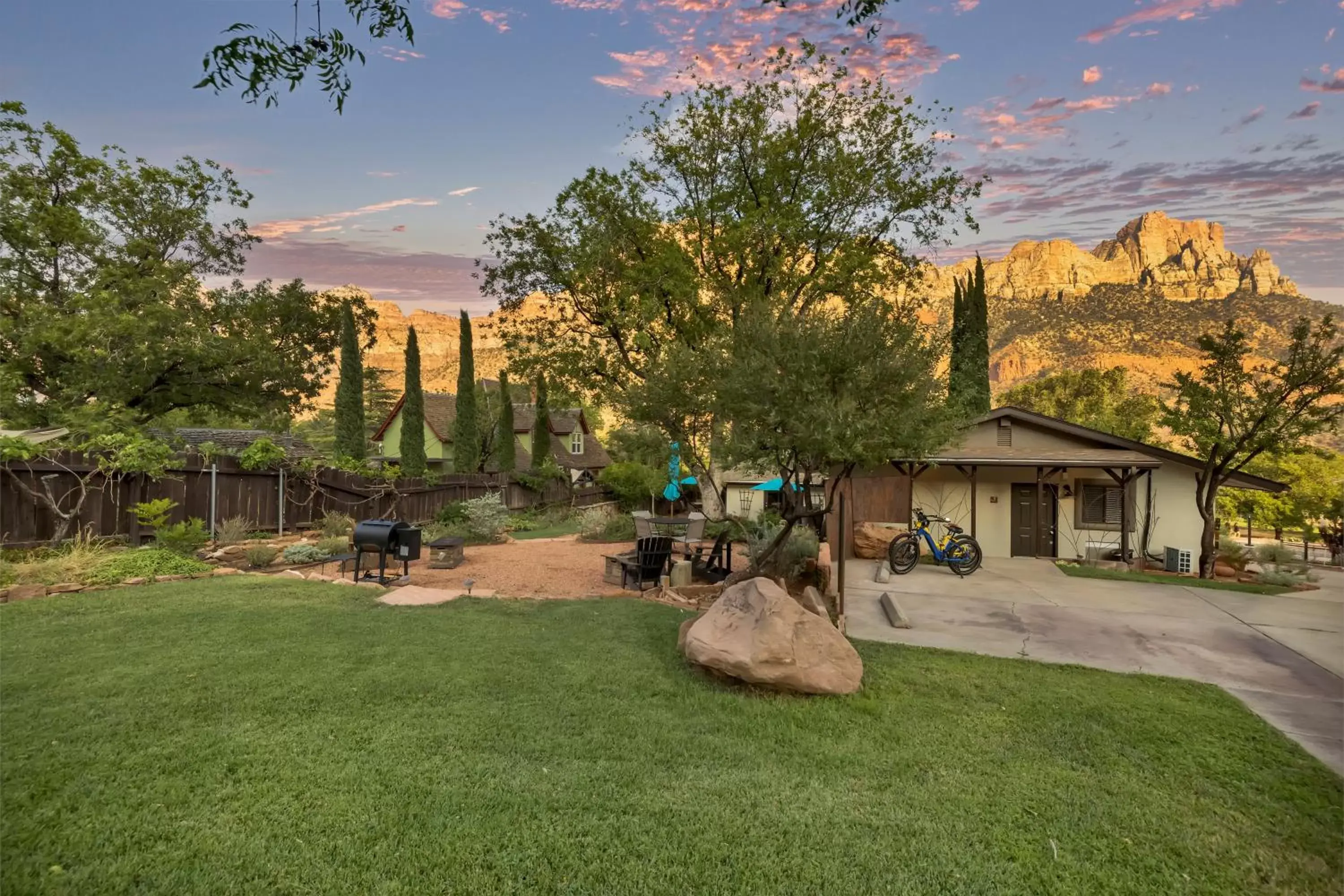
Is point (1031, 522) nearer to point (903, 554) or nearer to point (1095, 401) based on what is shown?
point (903, 554)

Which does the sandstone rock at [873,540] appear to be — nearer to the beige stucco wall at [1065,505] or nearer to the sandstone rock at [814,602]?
the beige stucco wall at [1065,505]

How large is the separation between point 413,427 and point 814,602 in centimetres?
2438

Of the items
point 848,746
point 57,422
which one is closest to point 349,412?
point 57,422

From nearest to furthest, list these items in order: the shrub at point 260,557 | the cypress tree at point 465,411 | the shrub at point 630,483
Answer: the shrub at point 260,557, the shrub at point 630,483, the cypress tree at point 465,411

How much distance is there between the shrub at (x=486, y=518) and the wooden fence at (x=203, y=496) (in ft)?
8.53

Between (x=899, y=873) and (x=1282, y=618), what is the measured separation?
9.32 meters

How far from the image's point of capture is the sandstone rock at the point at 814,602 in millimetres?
6947

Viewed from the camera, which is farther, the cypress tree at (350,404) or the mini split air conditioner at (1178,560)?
the cypress tree at (350,404)

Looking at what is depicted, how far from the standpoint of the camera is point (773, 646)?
4684 millimetres

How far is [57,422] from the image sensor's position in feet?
46.4

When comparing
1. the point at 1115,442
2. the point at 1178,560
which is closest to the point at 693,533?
the point at 1115,442

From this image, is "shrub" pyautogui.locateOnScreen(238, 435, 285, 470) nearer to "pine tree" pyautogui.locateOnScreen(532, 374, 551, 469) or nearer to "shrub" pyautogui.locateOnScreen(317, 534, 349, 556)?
"shrub" pyautogui.locateOnScreen(317, 534, 349, 556)

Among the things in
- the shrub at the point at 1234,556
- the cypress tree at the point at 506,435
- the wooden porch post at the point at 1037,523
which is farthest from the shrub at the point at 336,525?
the shrub at the point at 1234,556

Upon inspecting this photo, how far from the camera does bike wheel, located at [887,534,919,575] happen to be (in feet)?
37.6
